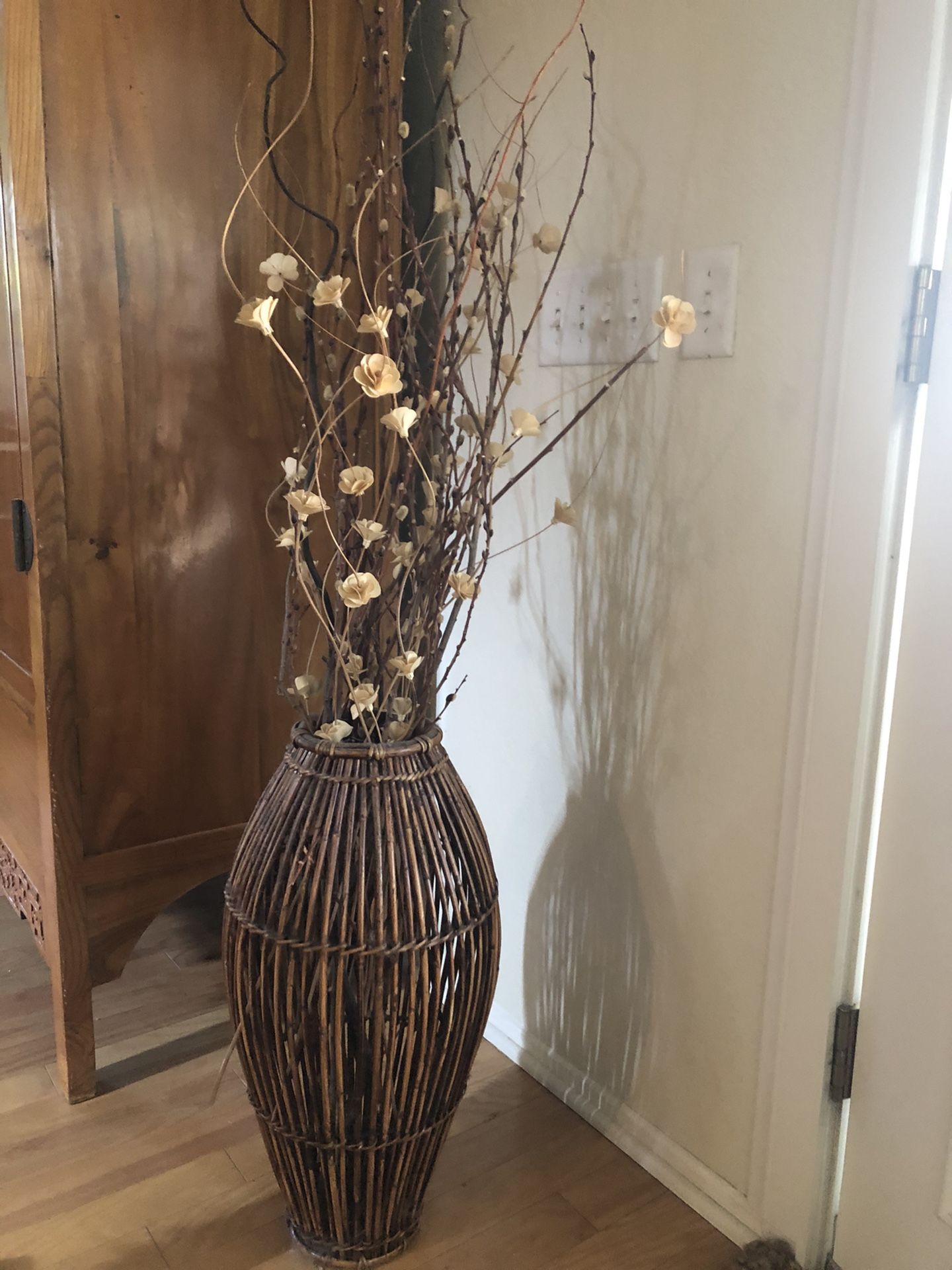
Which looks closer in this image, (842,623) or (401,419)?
(401,419)

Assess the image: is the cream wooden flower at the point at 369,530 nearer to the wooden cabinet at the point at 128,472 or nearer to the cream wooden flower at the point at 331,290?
the cream wooden flower at the point at 331,290

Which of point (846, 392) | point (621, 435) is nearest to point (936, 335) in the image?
point (846, 392)

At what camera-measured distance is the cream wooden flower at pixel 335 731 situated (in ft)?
3.38

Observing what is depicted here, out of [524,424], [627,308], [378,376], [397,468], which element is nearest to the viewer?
[378,376]

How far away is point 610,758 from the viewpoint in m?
1.31

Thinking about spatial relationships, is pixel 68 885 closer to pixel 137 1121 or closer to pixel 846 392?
pixel 137 1121

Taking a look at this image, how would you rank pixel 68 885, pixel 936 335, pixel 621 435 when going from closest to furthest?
pixel 936 335 → pixel 621 435 → pixel 68 885

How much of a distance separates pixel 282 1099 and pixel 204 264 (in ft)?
3.55

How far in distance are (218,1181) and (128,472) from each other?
0.97 meters

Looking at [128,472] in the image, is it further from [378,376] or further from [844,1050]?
[844,1050]

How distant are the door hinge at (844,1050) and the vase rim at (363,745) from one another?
56 cm

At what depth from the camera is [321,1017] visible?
99 centimetres

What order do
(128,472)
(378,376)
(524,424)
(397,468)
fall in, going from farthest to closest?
(128,472) → (397,468) → (524,424) → (378,376)

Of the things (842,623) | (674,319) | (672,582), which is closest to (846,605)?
(842,623)
